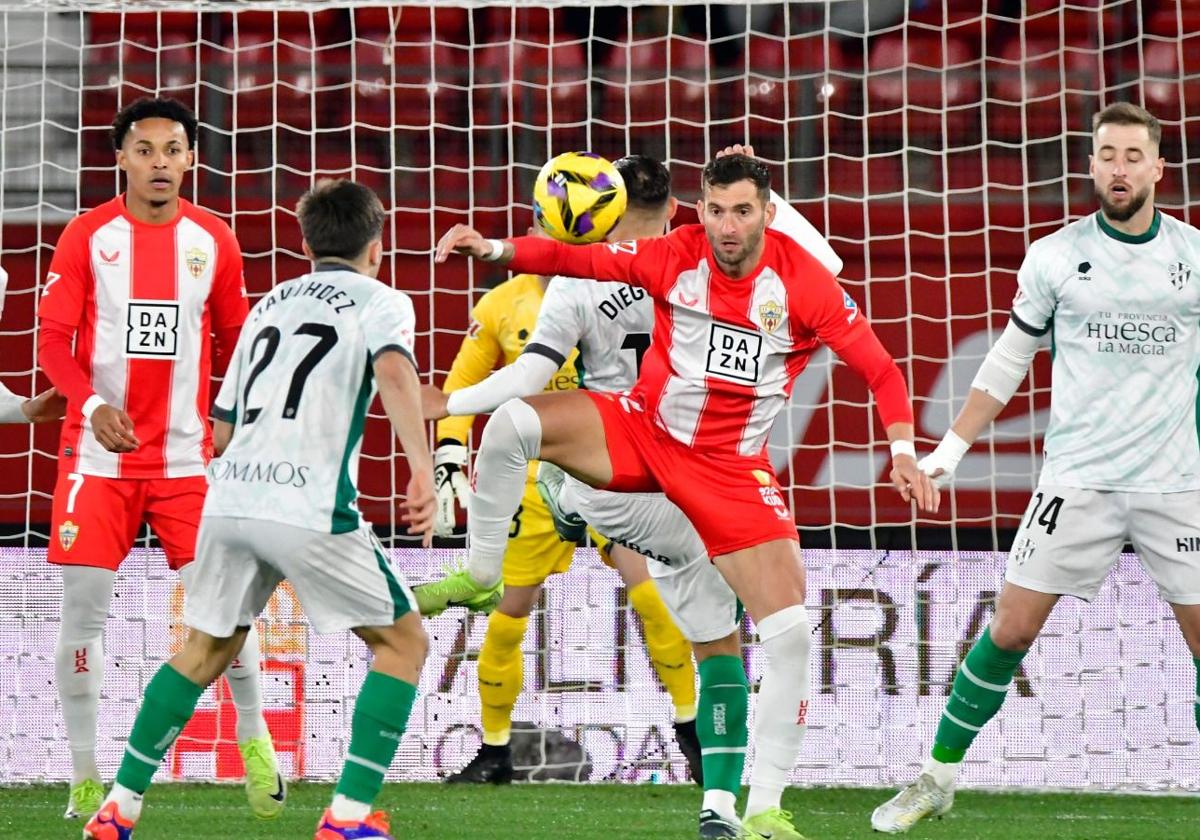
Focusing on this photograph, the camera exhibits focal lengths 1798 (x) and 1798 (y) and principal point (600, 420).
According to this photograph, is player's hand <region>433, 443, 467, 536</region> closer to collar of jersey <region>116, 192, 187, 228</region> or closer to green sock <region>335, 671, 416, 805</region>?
collar of jersey <region>116, 192, 187, 228</region>

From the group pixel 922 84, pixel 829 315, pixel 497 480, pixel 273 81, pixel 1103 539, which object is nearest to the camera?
pixel 829 315

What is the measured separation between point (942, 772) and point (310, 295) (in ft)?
8.13

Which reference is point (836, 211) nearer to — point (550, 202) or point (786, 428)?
point (786, 428)

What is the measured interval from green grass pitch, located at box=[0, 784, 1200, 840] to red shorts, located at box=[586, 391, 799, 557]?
101 cm

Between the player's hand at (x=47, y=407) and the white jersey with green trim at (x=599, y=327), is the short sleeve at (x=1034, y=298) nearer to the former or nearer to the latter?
the white jersey with green trim at (x=599, y=327)

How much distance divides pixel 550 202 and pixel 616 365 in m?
0.90

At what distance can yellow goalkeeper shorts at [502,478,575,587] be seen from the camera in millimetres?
6664

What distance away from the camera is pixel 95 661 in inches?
223

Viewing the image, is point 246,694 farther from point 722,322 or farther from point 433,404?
point 722,322

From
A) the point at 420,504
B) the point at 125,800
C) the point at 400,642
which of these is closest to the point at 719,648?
the point at 400,642

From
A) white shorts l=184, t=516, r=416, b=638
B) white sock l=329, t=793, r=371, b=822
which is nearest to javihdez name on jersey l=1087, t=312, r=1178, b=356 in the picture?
white shorts l=184, t=516, r=416, b=638

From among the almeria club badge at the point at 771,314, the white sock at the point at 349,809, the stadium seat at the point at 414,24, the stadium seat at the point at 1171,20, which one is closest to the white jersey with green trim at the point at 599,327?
the almeria club badge at the point at 771,314

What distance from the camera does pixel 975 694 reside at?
540 centimetres

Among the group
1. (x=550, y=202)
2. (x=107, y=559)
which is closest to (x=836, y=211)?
(x=550, y=202)
